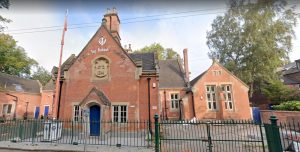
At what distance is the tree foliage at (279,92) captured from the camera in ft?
64.6

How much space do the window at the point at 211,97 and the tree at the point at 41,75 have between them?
184 feet

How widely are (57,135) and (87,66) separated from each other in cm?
615

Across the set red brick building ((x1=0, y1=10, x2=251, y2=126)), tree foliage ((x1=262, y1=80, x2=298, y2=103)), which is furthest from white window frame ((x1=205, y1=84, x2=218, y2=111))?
red brick building ((x1=0, y1=10, x2=251, y2=126))

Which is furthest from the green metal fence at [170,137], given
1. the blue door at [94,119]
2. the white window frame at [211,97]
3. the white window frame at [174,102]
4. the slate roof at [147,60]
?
the white window frame at [174,102]

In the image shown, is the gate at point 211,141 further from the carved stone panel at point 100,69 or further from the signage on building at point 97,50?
the signage on building at point 97,50

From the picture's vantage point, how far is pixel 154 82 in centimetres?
1376

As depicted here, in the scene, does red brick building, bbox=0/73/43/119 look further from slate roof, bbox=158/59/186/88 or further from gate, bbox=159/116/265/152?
gate, bbox=159/116/265/152

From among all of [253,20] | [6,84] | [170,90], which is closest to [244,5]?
[253,20]

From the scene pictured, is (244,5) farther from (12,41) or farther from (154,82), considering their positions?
(12,41)

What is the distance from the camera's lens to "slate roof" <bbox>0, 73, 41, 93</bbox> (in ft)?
98.7

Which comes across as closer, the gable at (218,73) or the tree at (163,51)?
the gable at (218,73)

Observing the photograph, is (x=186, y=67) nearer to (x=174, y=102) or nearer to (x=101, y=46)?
(x=174, y=102)

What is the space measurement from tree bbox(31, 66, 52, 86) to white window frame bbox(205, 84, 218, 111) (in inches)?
2211

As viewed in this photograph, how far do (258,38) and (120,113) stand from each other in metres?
22.8
